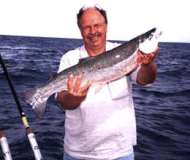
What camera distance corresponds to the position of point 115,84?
5.09m

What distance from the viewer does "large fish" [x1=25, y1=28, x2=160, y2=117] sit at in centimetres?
520

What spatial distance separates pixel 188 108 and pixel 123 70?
13.7m

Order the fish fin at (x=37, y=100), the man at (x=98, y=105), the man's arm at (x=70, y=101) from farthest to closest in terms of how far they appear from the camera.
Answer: the fish fin at (x=37, y=100)
the man at (x=98, y=105)
the man's arm at (x=70, y=101)

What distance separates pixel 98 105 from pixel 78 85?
372 millimetres

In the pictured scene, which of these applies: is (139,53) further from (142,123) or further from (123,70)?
(142,123)

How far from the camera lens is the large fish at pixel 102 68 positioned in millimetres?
5199

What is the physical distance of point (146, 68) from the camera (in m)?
5.02

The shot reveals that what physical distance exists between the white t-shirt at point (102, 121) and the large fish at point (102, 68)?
0.10 m

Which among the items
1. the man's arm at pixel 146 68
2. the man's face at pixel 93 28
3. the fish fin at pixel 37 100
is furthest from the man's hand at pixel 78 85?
the man's arm at pixel 146 68

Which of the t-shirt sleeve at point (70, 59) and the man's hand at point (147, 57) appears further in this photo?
the t-shirt sleeve at point (70, 59)

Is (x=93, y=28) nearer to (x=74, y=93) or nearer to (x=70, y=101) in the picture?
(x=74, y=93)

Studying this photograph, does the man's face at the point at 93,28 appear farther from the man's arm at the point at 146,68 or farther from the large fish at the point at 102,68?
the man's arm at the point at 146,68

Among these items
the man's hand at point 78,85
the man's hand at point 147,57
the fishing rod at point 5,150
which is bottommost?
the fishing rod at point 5,150

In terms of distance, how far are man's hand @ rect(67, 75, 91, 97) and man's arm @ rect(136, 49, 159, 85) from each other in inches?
28.0
